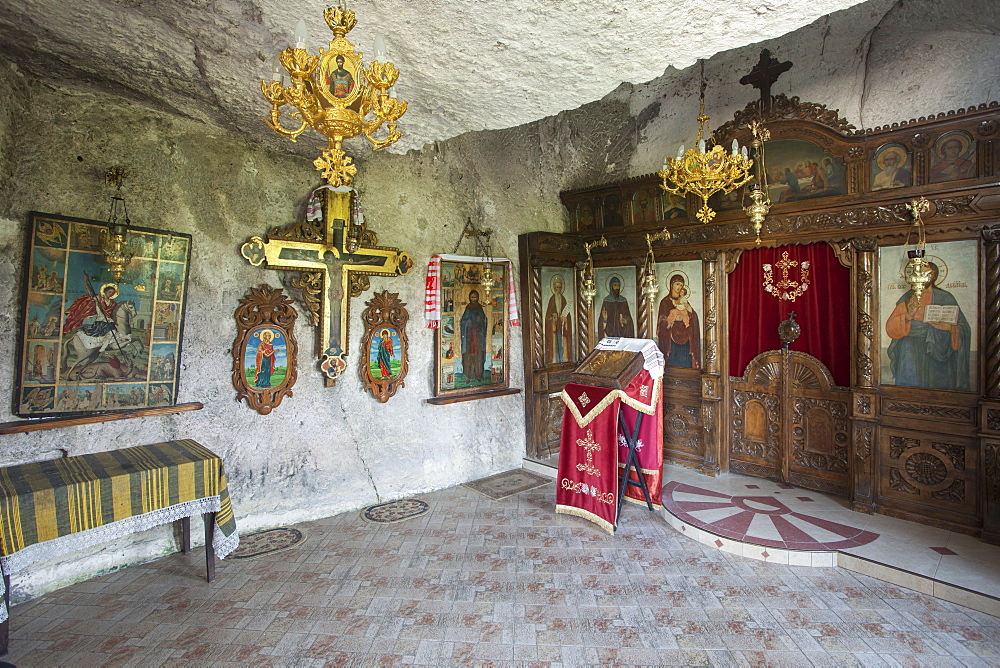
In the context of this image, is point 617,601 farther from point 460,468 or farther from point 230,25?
point 230,25

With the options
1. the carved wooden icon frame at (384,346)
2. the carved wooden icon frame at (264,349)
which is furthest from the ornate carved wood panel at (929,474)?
the carved wooden icon frame at (264,349)

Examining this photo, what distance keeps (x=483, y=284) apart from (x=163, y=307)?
3524 millimetres

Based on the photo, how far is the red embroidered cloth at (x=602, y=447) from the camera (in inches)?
211

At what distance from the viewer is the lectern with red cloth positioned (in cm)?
536

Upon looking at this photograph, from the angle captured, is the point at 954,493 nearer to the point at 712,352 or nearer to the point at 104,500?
the point at 712,352

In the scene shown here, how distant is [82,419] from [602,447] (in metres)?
4.62

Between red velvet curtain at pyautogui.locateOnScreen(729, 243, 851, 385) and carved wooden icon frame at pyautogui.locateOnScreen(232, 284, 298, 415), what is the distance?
16.8 feet

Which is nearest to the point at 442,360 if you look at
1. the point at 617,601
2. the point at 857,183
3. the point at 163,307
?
the point at 163,307

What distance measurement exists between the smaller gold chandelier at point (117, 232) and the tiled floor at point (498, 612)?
8.65 ft

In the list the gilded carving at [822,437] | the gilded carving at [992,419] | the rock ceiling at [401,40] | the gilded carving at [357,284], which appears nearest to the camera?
the rock ceiling at [401,40]

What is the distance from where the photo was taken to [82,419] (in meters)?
4.40

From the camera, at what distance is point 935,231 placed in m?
4.94

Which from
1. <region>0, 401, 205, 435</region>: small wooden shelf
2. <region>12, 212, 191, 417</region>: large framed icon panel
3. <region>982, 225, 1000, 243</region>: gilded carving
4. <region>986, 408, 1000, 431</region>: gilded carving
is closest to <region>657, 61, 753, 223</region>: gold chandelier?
<region>982, 225, 1000, 243</region>: gilded carving

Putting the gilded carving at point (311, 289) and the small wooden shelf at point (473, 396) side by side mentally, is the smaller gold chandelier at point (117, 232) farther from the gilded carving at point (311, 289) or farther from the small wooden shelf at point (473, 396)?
the small wooden shelf at point (473, 396)
